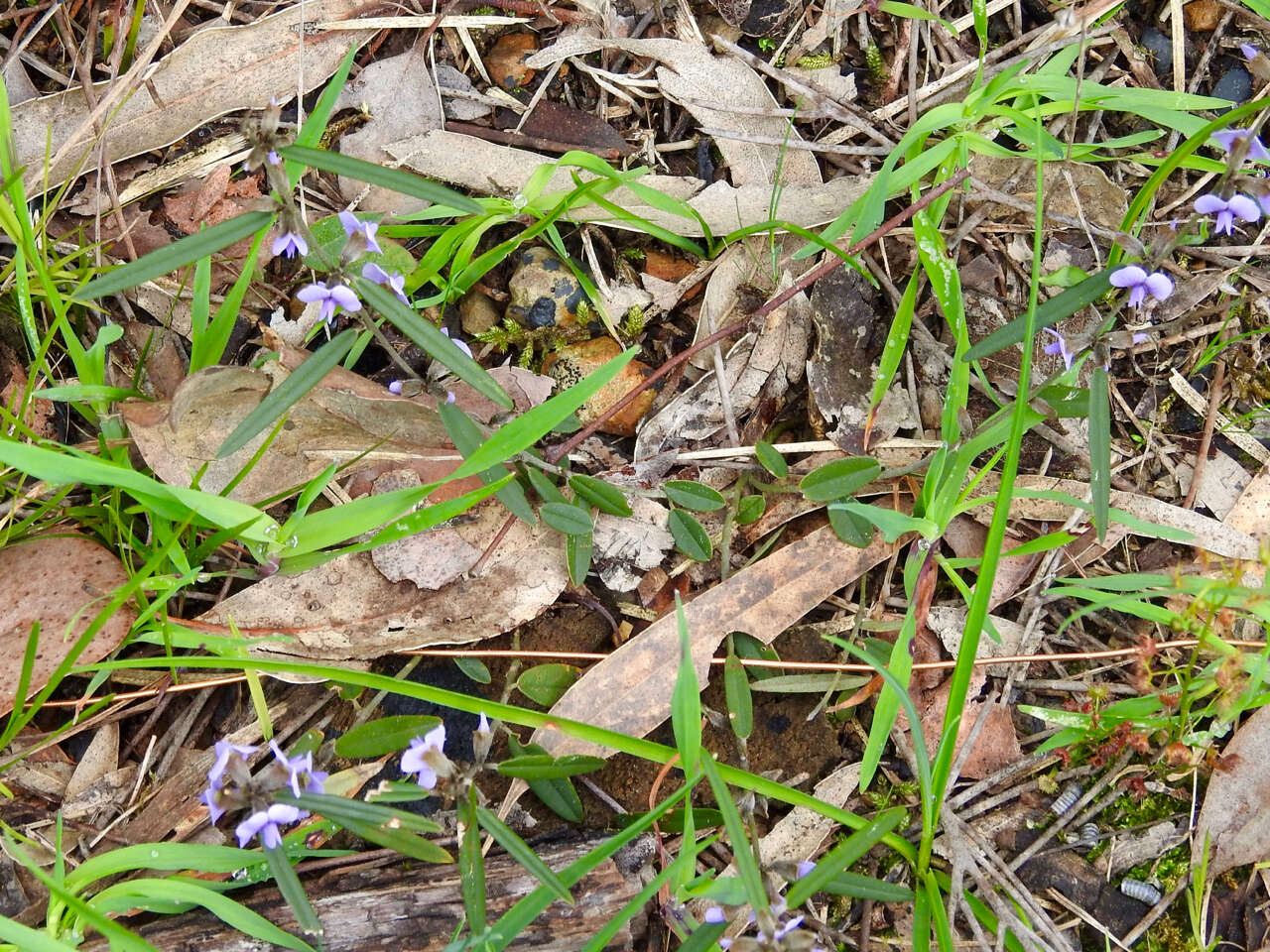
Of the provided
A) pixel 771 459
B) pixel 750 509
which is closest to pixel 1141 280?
pixel 771 459

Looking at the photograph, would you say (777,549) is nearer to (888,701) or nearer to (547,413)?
(888,701)

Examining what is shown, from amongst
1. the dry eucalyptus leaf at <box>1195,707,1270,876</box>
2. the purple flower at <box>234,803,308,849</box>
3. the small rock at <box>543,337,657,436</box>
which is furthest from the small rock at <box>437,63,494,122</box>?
the dry eucalyptus leaf at <box>1195,707,1270,876</box>

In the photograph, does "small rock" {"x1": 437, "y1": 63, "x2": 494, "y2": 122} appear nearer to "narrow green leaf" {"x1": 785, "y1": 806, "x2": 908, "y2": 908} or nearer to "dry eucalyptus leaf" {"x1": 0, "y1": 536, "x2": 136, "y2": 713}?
"dry eucalyptus leaf" {"x1": 0, "y1": 536, "x2": 136, "y2": 713}

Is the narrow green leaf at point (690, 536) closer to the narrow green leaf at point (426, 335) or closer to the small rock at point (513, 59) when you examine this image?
the narrow green leaf at point (426, 335)

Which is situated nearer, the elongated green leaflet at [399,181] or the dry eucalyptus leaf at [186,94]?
the elongated green leaflet at [399,181]

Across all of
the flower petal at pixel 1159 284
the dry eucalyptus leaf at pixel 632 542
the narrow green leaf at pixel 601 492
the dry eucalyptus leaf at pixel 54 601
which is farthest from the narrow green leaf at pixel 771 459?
the dry eucalyptus leaf at pixel 54 601

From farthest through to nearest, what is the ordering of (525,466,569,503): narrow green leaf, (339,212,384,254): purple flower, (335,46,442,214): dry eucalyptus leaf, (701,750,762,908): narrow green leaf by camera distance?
(335,46,442,214): dry eucalyptus leaf, (525,466,569,503): narrow green leaf, (339,212,384,254): purple flower, (701,750,762,908): narrow green leaf

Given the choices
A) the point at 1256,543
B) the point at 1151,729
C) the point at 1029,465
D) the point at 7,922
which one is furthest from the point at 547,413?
the point at 1256,543
